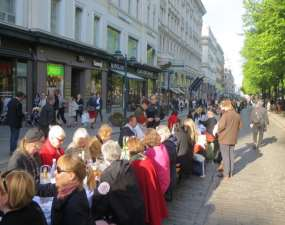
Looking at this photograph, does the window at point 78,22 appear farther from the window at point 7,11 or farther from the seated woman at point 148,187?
the seated woman at point 148,187

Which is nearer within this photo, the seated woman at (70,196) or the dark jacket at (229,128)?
the seated woman at (70,196)

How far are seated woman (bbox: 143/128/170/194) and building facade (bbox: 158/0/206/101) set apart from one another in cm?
4040

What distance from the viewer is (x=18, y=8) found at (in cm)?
2158

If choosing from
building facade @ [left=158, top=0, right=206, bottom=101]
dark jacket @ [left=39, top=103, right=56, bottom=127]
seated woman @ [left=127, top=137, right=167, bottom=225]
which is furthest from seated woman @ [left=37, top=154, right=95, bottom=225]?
building facade @ [left=158, top=0, right=206, bottom=101]

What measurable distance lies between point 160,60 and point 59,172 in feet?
155

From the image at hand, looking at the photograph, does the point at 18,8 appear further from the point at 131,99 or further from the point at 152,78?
the point at 152,78

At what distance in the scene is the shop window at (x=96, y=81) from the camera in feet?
102

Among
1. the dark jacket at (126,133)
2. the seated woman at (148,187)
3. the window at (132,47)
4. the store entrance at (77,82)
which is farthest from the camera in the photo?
the window at (132,47)

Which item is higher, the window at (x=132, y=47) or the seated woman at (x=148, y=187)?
the window at (x=132, y=47)

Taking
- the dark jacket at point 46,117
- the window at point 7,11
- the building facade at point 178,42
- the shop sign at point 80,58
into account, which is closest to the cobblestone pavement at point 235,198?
the dark jacket at point 46,117

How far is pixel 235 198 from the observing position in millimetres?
8656

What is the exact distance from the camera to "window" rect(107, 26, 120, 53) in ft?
113

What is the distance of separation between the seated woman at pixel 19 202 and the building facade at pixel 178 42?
44.4 meters

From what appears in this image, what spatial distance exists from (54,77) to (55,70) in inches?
15.8
